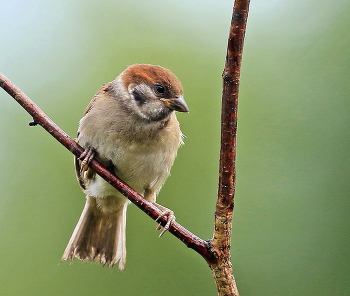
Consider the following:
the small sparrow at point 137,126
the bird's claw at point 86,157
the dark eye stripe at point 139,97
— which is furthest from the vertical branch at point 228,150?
the dark eye stripe at point 139,97

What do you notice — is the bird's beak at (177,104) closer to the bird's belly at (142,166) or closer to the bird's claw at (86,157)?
the bird's belly at (142,166)

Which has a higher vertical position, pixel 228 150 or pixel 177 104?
pixel 177 104

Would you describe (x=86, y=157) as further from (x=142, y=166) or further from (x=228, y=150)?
(x=228, y=150)

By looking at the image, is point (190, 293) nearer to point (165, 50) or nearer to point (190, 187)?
point (190, 187)

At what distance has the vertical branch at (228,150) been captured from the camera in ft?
6.47

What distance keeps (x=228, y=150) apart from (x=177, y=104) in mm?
1288

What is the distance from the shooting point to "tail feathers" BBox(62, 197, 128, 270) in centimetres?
416

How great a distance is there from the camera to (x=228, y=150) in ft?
7.23

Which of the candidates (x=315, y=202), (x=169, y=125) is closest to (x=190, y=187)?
(x=315, y=202)

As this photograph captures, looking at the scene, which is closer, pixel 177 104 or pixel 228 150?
pixel 228 150

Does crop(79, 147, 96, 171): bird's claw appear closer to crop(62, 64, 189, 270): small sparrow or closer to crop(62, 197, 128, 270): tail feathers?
crop(62, 64, 189, 270): small sparrow

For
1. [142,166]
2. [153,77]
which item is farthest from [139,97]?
[142,166]

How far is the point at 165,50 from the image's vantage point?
5957mm

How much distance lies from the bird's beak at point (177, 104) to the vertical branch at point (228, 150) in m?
1.19
